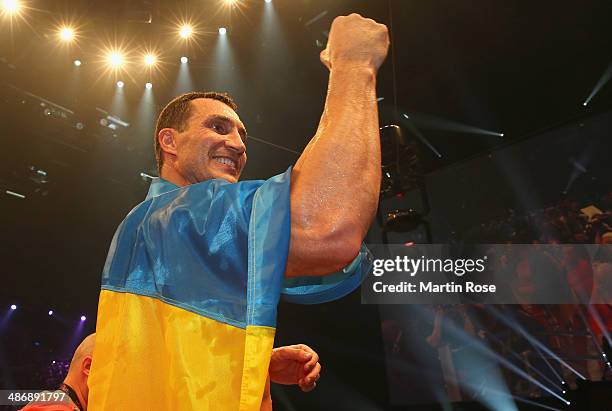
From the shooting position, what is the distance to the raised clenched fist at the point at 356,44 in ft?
3.04

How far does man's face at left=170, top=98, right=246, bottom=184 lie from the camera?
1149 mm

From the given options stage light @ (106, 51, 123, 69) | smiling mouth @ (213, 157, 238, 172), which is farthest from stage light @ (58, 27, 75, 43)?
Answer: smiling mouth @ (213, 157, 238, 172)

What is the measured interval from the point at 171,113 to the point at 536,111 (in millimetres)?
6063

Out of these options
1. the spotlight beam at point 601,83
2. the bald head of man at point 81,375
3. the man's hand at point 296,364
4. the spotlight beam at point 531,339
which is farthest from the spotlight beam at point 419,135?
the man's hand at point 296,364

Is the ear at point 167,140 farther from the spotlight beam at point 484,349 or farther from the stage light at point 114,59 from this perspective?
the spotlight beam at point 484,349

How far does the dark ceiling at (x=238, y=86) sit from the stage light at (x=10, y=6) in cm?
12

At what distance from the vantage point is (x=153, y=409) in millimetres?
853

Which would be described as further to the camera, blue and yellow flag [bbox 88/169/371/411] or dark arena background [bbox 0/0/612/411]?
dark arena background [bbox 0/0/612/411]

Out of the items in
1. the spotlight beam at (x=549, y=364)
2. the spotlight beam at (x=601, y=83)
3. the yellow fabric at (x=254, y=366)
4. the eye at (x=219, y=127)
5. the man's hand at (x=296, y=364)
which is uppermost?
the spotlight beam at (x=601, y=83)

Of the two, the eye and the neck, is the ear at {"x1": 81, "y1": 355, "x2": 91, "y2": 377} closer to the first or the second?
the neck

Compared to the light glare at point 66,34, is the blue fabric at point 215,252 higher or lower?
lower

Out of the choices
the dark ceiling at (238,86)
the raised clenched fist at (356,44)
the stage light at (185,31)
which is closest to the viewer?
the raised clenched fist at (356,44)

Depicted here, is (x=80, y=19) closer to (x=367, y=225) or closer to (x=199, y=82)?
(x=199, y=82)

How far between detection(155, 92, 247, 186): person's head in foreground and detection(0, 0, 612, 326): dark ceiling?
4041 millimetres
